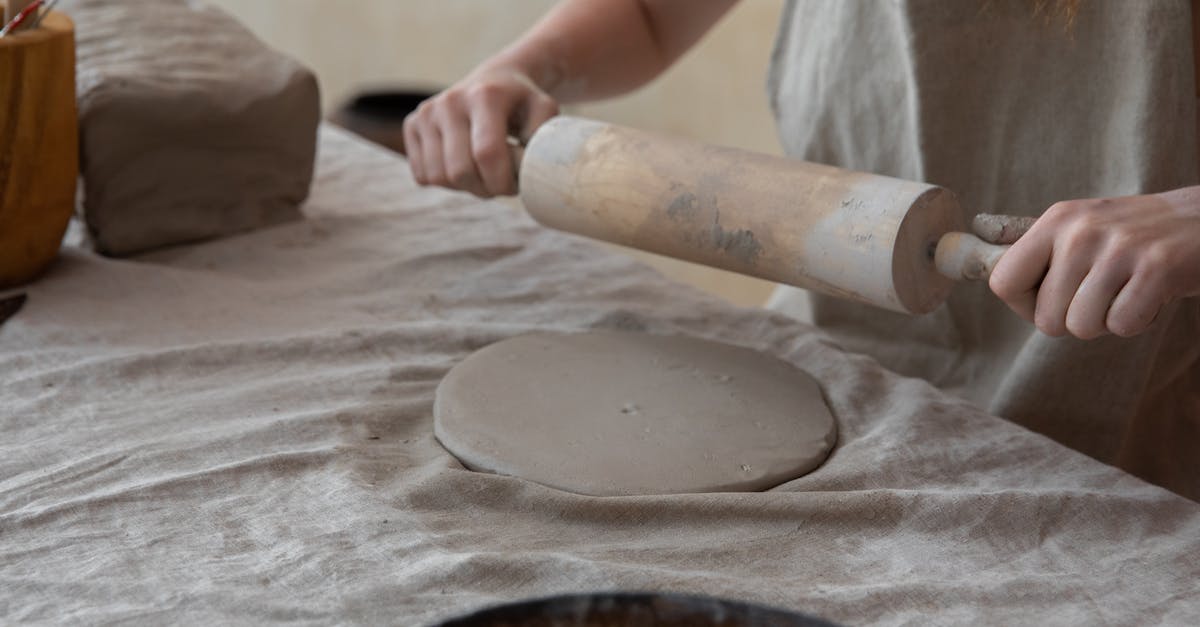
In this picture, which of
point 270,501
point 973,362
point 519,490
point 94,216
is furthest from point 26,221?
point 973,362

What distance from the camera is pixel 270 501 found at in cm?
87

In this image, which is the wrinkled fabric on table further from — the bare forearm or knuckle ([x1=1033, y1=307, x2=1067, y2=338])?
the bare forearm

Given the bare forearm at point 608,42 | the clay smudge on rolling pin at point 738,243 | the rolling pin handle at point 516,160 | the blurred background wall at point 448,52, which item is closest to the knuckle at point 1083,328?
the clay smudge on rolling pin at point 738,243

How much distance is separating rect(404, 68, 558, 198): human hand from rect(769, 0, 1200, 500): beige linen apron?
13.9 inches

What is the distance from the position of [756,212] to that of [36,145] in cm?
68

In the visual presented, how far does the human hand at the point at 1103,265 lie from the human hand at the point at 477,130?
1.72 ft

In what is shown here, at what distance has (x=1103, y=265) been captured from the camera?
844 mm

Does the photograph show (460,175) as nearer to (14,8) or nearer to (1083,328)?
(14,8)

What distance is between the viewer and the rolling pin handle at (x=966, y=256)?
3.00ft

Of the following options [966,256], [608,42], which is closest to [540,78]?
[608,42]

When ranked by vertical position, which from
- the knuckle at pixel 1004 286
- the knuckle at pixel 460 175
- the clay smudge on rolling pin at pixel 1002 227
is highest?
the clay smudge on rolling pin at pixel 1002 227

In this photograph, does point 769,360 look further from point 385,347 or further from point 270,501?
point 270,501

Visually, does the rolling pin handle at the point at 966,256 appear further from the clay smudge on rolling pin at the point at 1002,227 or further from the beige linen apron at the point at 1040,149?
the beige linen apron at the point at 1040,149

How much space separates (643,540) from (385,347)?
39 cm
